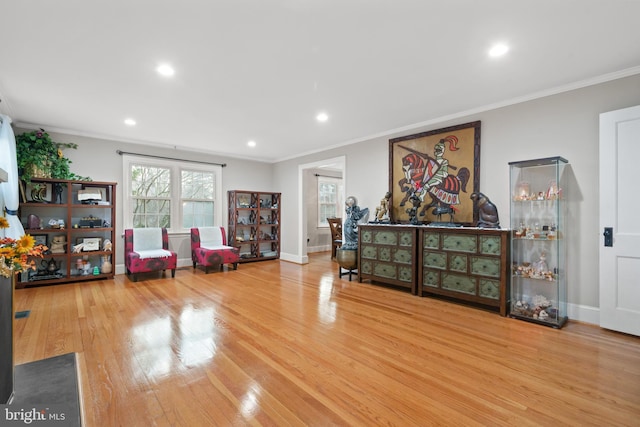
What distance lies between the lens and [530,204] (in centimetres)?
329

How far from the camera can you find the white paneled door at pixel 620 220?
2.68m

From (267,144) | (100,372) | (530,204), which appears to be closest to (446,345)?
(530,204)

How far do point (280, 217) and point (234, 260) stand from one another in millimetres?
1896

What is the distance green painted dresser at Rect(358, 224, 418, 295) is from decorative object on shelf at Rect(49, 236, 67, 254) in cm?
474

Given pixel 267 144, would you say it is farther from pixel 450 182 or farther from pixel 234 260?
pixel 450 182

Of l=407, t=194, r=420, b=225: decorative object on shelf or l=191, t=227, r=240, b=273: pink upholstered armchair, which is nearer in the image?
l=407, t=194, r=420, b=225: decorative object on shelf

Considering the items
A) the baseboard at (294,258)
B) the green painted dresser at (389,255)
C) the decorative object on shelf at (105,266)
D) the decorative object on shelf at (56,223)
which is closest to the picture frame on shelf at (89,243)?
the decorative object on shelf at (105,266)

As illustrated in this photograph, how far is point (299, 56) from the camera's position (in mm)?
2572

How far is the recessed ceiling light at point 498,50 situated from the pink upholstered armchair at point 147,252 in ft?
17.1

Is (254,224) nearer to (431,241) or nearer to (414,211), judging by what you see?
(414,211)

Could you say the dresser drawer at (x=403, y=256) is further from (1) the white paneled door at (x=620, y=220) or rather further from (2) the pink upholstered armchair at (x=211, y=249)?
(2) the pink upholstered armchair at (x=211, y=249)

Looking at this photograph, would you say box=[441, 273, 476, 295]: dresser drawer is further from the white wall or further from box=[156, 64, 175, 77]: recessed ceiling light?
box=[156, 64, 175, 77]: recessed ceiling light

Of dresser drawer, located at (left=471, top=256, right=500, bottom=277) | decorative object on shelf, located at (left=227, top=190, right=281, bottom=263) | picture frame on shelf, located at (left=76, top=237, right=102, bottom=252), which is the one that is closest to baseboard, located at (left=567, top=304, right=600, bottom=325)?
dresser drawer, located at (left=471, top=256, right=500, bottom=277)

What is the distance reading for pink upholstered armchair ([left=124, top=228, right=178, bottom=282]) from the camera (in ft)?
15.7
